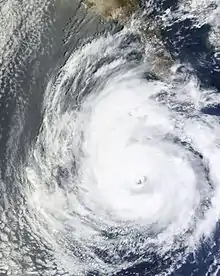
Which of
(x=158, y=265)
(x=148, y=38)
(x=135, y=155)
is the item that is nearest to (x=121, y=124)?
(x=135, y=155)

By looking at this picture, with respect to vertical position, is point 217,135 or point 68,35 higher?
point 68,35

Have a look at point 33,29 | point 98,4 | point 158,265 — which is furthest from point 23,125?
point 158,265

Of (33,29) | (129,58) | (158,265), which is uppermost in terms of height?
(33,29)

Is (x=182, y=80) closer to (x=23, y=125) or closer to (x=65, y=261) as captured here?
(x=23, y=125)

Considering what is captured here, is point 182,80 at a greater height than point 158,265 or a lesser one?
greater

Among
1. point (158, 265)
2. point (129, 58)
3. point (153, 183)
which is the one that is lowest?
point (158, 265)

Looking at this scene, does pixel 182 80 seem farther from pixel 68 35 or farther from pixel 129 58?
pixel 68 35
